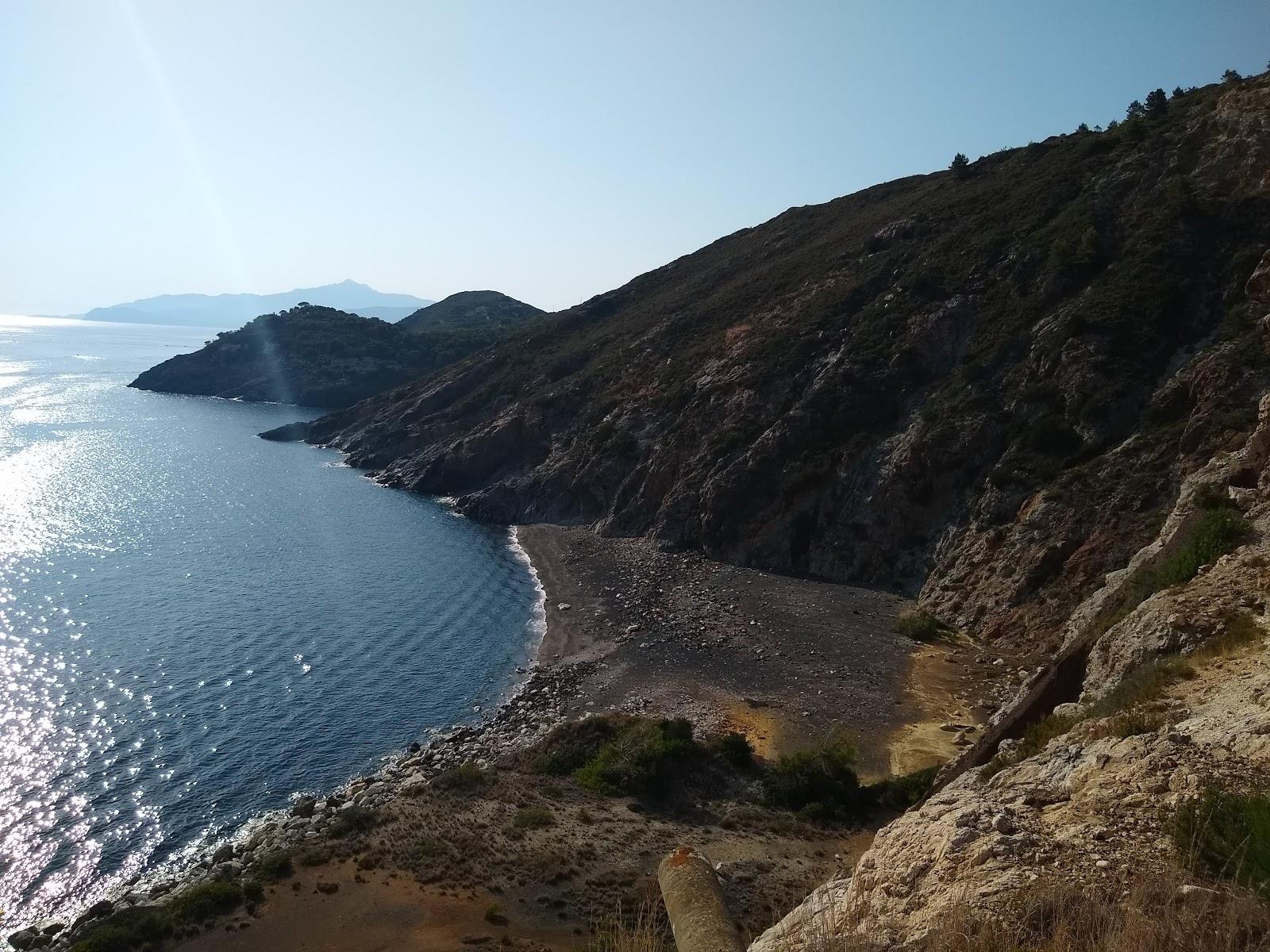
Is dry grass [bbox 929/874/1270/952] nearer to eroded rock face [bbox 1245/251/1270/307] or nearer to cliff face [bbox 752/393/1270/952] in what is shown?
cliff face [bbox 752/393/1270/952]

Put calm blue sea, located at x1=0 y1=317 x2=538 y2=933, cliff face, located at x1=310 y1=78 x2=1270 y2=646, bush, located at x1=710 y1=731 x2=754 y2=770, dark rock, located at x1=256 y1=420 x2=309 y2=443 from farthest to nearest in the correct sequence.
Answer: dark rock, located at x1=256 y1=420 x2=309 y2=443 → cliff face, located at x1=310 y1=78 x2=1270 y2=646 → bush, located at x1=710 y1=731 x2=754 y2=770 → calm blue sea, located at x1=0 y1=317 x2=538 y2=933

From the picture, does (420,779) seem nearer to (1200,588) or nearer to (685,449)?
(1200,588)

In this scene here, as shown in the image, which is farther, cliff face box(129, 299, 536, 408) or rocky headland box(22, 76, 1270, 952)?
cliff face box(129, 299, 536, 408)

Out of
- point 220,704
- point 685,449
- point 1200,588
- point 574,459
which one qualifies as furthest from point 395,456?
point 1200,588

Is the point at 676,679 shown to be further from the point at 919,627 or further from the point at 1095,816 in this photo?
the point at 1095,816

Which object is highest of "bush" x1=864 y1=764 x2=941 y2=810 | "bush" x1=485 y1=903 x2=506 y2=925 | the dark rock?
the dark rock

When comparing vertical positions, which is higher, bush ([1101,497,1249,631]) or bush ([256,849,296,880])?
bush ([1101,497,1249,631])

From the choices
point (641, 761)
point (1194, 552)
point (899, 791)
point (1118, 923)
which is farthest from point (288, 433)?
point (1118, 923)

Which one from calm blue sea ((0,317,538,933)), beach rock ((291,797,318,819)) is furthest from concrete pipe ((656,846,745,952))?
calm blue sea ((0,317,538,933))

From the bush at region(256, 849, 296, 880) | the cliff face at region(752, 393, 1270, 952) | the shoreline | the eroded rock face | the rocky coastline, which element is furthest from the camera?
the eroded rock face
